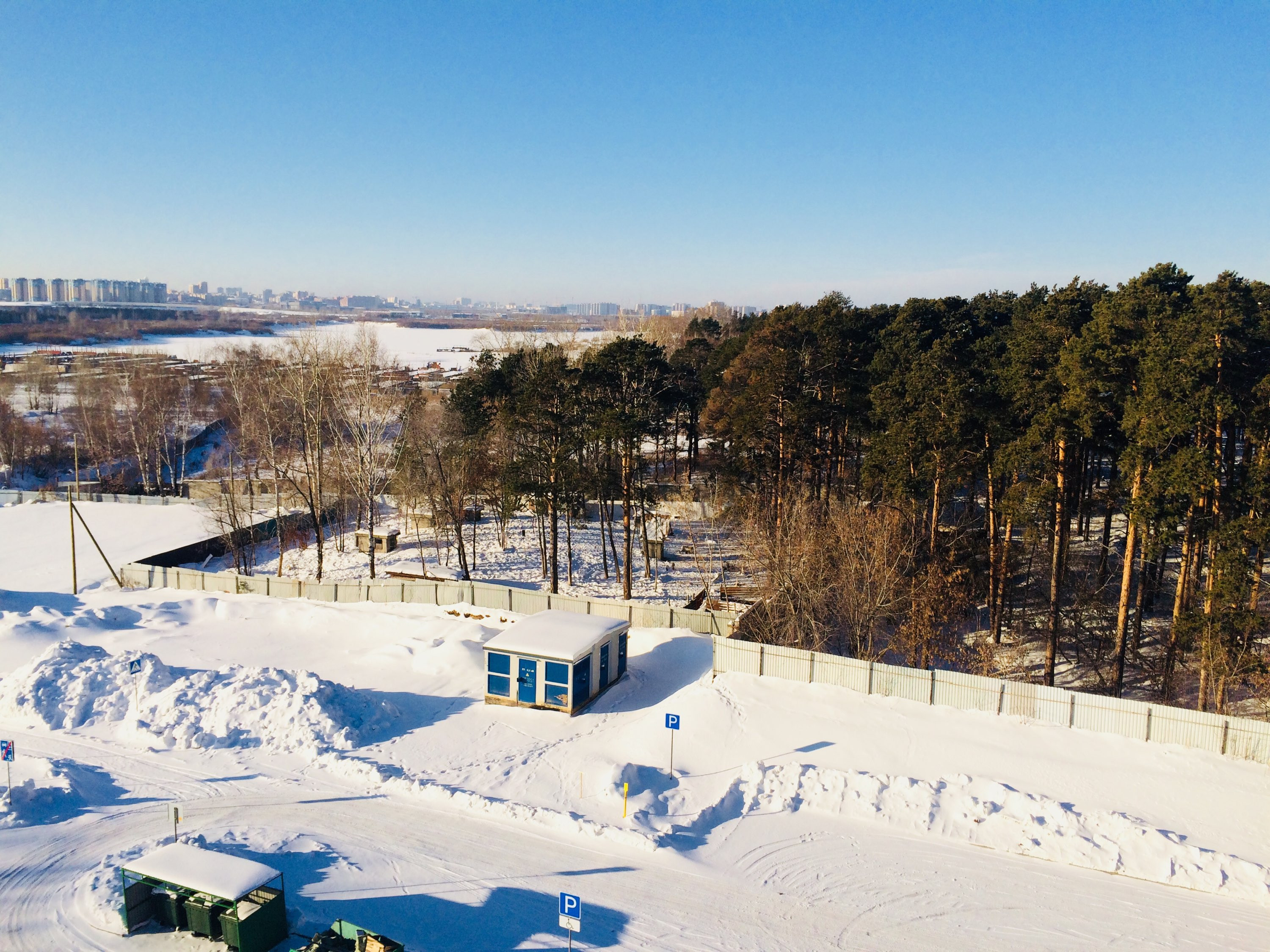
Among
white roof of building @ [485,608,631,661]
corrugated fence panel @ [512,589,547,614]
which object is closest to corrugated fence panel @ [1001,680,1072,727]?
white roof of building @ [485,608,631,661]

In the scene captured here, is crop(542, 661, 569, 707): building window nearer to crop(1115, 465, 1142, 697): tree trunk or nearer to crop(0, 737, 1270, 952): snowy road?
crop(0, 737, 1270, 952): snowy road

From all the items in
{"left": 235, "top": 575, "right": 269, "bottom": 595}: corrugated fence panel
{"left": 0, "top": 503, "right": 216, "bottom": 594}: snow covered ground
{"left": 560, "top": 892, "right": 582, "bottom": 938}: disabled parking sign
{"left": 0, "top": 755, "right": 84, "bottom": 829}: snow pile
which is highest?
{"left": 560, "top": 892, "right": 582, "bottom": 938}: disabled parking sign

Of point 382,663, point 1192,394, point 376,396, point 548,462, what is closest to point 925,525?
point 1192,394

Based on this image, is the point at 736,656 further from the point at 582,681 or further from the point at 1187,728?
the point at 1187,728

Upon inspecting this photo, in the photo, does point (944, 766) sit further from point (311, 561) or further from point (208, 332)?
point (208, 332)

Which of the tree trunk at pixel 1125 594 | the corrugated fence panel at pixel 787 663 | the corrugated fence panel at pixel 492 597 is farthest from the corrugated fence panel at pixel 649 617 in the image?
the tree trunk at pixel 1125 594

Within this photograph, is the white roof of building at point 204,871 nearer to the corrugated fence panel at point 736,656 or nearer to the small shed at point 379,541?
the corrugated fence panel at point 736,656
